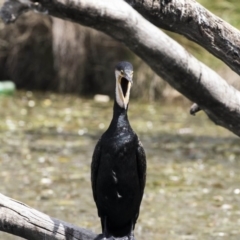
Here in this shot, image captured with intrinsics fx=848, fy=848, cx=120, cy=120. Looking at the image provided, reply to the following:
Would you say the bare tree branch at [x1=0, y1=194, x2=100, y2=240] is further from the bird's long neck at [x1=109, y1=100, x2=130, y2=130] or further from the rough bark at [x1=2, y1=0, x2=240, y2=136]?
the rough bark at [x1=2, y1=0, x2=240, y2=136]

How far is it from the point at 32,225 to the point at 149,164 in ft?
15.8

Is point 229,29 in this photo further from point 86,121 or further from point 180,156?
point 86,121

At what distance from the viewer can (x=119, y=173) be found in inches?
Answer: 163

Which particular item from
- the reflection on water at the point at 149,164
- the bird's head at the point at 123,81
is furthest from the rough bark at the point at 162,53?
the reflection on water at the point at 149,164

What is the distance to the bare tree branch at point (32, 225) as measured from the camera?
3840 millimetres

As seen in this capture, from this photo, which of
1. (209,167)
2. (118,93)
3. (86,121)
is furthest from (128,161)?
(86,121)

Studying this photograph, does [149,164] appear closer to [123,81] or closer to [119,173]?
[119,173]

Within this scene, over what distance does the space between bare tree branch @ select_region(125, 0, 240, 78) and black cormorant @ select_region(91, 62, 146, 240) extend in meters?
0.37

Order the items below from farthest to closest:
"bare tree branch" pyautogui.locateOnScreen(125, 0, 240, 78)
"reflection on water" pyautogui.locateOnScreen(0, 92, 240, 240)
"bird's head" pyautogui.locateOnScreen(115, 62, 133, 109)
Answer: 1. "reflection on water" pyautogui.locateOnScreen(0, 92, 240, 240)
2. "bare tree branch" pyautogui.locateOnScreen(125, 0, 240, 78)
3. "bird's head" pyautogui.locateOnScreen(115, 62, 133, 109)

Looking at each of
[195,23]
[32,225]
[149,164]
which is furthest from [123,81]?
[149,164]

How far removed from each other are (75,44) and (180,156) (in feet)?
12.9

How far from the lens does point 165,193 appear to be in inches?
299

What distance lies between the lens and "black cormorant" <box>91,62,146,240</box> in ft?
13.4

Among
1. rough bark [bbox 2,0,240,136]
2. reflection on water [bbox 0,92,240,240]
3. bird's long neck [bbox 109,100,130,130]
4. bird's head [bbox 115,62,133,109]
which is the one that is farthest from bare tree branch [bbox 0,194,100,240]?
reflection on water [bbox 0,92,240,240]
